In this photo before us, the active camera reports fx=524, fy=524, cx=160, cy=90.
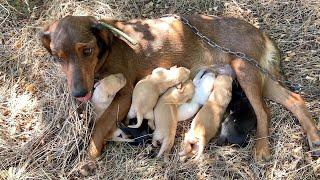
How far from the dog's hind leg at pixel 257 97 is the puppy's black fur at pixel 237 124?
0.07 metres

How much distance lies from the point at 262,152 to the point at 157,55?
5.24ft

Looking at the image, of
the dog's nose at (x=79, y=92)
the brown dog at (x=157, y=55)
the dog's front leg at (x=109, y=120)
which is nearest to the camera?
the dog's nose at (x=79, y=92)

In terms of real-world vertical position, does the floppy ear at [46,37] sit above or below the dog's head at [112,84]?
above

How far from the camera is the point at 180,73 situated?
218 inches

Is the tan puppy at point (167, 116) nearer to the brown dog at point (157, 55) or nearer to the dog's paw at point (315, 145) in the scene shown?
the brown dog at point (157, 55)

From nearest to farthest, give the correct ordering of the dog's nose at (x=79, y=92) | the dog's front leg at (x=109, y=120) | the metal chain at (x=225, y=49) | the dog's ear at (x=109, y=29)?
the dog's nose at (x=79, y=92), the dog's ear at (x=109, y=29), the dog's front leg at (x=109, y=120), the metal chain at (x=225, y=49)

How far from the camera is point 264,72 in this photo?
5.74 meters

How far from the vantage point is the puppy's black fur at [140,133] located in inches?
210

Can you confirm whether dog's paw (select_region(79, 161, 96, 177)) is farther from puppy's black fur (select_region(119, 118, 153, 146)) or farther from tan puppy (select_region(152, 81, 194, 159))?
tan puppy (select_region(152, 81, 194, 159))

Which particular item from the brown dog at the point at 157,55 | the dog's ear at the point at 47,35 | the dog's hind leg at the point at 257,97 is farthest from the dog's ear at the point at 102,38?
the dog's hind leg at the point at 257,97

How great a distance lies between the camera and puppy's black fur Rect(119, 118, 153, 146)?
17.5ft

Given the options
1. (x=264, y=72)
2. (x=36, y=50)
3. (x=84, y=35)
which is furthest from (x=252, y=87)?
(x=36, y=50)

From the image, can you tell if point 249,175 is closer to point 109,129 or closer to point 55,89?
point 109,129

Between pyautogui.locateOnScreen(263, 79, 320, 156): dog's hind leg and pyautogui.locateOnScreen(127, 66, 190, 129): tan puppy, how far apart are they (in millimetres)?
941
